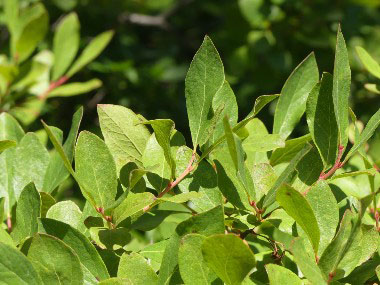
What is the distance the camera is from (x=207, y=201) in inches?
31.5

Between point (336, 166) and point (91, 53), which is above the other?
point (336, 166)

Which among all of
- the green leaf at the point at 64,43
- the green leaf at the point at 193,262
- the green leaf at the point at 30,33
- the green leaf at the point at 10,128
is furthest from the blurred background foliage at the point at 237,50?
the green leaf at the point at 193,262

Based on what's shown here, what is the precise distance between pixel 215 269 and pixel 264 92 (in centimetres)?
218

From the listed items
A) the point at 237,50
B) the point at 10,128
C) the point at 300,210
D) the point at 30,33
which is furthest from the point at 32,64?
the point at 237,50

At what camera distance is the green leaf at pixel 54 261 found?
67 cm

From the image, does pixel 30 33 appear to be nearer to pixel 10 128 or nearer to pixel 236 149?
pixel 10 128

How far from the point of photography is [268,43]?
101 inches

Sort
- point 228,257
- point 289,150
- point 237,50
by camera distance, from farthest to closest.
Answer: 1. point 237,50
2. point 289,150
3. point 228,257

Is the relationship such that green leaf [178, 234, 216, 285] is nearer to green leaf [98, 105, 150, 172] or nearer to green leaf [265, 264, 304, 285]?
green leaf [265, 264, 304, 285]

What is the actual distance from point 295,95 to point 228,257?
1.20ft

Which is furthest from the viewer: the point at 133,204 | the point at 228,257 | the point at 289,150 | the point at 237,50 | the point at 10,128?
the point at 237,50

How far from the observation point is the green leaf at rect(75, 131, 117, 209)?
78cm

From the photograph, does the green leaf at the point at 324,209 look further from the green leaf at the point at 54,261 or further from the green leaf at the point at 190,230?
the green leaf at the point at 54,261

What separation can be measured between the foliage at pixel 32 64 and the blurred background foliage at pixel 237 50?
1.77ft
